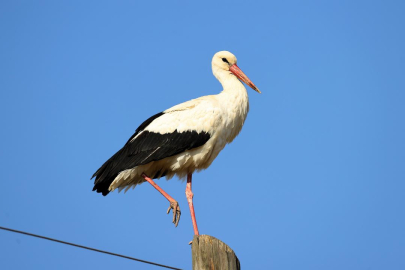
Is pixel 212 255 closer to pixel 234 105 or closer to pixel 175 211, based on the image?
pixel 175 211

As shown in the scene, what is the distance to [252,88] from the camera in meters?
8.83

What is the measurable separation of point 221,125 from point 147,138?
0.95 meters

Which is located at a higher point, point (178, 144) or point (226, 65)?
point (226, 65)

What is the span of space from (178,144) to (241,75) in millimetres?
1646

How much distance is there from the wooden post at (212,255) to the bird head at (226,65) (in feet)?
13.8

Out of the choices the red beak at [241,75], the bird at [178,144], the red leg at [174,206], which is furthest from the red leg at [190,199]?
the red beak at [241,75]

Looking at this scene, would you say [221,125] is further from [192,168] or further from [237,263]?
[237,263]

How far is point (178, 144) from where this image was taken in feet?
25.7

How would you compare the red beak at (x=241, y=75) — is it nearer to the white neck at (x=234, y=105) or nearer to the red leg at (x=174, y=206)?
the white neck at (x=234, y=105)

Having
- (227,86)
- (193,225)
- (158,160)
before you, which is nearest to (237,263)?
(193,225)

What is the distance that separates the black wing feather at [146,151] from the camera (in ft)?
25.3

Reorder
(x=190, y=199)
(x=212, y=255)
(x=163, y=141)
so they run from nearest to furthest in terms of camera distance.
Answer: (x=212, y=255) < (x=163, y=141) < (x=190, y=199)

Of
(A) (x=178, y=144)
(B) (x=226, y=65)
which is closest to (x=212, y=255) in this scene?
(A) (x=178, y=144)

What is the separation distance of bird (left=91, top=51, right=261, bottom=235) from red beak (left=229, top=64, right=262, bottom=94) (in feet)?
1.37
